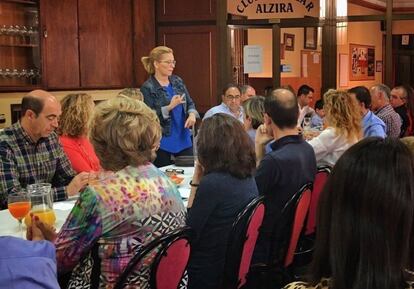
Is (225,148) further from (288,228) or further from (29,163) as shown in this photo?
(29,163)

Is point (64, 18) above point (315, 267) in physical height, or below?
above

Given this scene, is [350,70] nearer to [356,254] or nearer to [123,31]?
[123,31]

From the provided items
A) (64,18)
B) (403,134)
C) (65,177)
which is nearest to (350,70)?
(403,134)

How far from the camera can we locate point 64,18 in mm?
7199

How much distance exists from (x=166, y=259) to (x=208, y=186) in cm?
72

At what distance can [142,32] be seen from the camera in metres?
8.28

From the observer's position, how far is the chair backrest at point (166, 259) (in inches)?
79.7

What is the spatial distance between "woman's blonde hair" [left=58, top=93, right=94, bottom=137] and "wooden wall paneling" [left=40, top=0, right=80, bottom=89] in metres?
3.28

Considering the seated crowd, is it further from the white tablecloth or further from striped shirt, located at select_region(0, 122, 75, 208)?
the white tablecloth

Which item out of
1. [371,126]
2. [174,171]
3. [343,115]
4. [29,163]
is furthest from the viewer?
[371,126]

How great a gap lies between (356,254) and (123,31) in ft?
23.4

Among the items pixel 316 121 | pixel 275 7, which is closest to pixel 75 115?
pixel 316 121

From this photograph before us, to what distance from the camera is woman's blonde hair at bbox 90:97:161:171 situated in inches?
90.8

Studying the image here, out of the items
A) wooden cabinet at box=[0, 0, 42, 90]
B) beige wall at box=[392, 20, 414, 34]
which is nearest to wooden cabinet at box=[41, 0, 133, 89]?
wooden cabinet at box=[0, 0, 42, 90]
